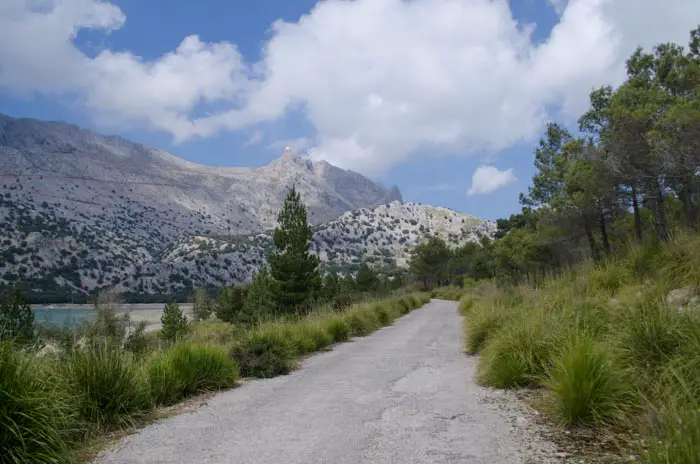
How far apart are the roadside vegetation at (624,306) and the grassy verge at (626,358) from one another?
0.05ft

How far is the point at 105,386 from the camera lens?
571 cm

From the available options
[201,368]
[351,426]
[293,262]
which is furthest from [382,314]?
[351,426]

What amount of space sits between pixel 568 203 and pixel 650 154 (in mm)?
7860

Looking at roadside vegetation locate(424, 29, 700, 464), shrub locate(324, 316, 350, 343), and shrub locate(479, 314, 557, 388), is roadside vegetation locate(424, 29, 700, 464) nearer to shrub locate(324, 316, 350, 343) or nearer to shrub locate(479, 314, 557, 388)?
shrub locate(479, 314, 557, 388)

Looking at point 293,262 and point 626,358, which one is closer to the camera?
point 626,358

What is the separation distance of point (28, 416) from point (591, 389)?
204 inches

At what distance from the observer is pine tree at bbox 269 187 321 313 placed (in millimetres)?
35781

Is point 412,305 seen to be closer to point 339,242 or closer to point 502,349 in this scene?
point 502,349

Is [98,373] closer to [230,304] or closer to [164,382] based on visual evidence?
[164,382]

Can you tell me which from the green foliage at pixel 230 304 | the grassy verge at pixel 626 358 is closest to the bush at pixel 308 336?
the grassy verge at pixel 626 358

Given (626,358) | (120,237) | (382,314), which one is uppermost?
(120,237)

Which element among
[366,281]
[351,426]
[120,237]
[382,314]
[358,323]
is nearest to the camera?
[351,426]

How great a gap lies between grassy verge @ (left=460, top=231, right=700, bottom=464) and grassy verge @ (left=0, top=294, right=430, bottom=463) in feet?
14.1

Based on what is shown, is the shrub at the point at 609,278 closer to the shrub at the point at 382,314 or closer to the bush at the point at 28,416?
A: the bush at the point at 28,416
